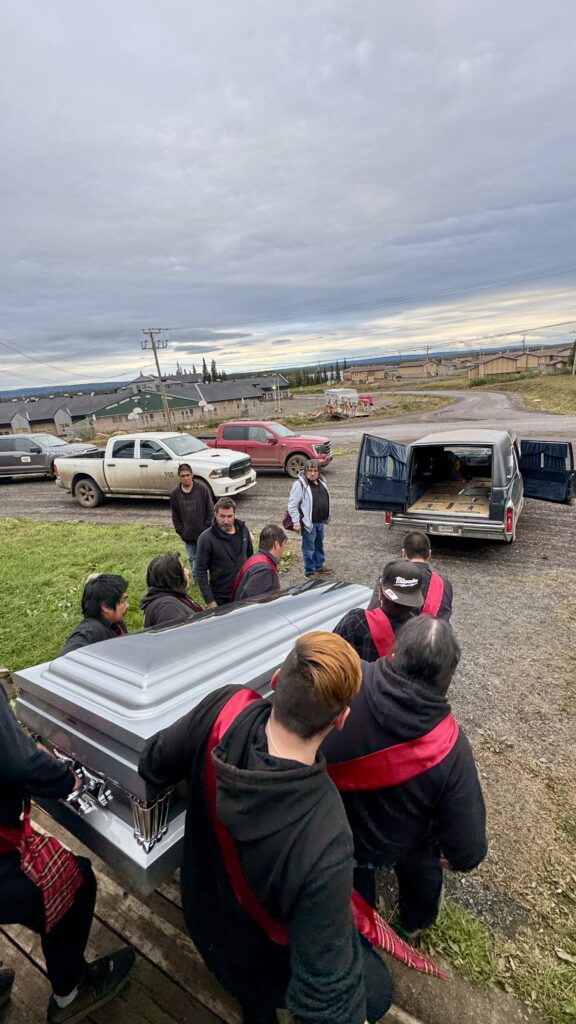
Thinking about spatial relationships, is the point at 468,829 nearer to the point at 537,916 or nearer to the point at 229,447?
the point at 537,916

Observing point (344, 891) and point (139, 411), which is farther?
point (139, 411)

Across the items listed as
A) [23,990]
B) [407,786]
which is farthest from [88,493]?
[407,786]

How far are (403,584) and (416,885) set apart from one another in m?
1.35

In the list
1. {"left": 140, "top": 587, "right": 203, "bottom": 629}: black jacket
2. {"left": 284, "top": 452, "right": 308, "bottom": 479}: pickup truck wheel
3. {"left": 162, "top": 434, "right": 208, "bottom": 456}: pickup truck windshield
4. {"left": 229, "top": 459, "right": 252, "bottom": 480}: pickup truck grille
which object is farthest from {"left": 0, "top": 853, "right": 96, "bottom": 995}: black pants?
{"left": 284, "top": 452, "right": 308, "bottom": 479}: pickup truck wheel

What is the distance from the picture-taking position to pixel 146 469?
10.7m

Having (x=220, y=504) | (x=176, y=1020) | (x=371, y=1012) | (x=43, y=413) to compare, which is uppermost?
(x=43, y=413)

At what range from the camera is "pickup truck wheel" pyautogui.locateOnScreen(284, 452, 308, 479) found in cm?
1302

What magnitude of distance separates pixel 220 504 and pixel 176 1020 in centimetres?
327

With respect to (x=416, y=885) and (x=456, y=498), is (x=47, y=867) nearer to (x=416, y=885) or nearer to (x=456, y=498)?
(x=416, y=885)

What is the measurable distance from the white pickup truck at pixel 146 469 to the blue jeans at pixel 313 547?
3989 millimetres

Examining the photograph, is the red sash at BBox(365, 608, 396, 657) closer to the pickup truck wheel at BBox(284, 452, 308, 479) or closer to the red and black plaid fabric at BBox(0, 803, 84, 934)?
the red and black plaid fabric at BBox(0, 803, 84, 934)

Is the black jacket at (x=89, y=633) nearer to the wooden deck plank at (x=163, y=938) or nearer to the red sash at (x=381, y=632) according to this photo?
the wooden deck plank at (x=163, y=938)

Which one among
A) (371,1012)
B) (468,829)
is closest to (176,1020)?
(371,1012)

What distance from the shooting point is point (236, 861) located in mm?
1205
